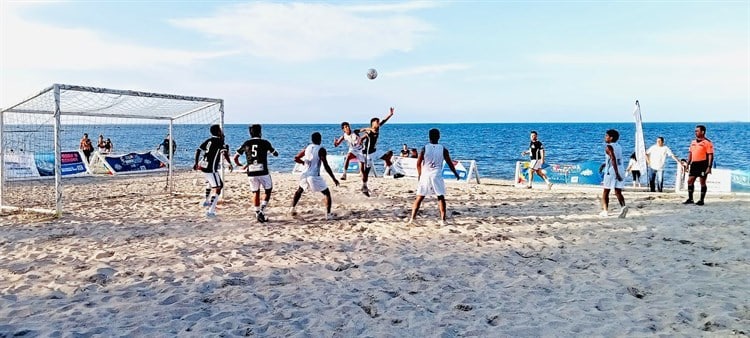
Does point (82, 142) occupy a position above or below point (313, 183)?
above

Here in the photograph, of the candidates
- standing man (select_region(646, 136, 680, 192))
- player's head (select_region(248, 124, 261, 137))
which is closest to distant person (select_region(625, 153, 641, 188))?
standing man (select_region(646, 136, 680, 192))

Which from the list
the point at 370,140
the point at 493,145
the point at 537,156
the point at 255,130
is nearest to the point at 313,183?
the point at 255,130

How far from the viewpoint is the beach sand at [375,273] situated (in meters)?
4.33

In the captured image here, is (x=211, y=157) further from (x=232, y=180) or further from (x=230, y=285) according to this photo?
(x=232, y=180)

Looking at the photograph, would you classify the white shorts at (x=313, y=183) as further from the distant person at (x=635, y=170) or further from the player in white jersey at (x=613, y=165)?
the distant person at (x=635, y=170)

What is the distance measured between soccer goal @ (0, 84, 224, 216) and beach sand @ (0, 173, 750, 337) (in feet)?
7.25

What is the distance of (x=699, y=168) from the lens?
1056 cm

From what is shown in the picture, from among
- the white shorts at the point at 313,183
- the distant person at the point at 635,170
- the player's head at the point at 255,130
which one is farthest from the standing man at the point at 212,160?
the distant person at the point at 635,170

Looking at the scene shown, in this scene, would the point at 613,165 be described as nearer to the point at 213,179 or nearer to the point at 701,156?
the point at 701,156

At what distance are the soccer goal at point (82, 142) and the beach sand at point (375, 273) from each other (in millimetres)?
2210

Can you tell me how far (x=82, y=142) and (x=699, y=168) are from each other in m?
21.3

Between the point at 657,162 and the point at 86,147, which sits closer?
the point at 657,162

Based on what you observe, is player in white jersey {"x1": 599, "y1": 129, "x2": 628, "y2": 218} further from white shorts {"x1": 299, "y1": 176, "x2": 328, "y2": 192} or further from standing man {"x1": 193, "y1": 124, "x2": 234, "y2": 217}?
standing man {"x1": 193, "y1": 124, "x2": 234, "y2": 217}

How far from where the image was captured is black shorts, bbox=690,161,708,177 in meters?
10.5
